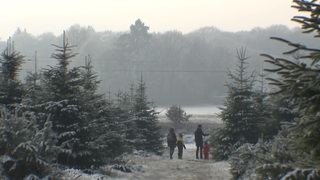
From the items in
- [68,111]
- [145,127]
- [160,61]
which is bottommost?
[145,127]

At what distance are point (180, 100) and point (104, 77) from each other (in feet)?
85.5

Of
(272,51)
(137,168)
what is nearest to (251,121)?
(137,168)

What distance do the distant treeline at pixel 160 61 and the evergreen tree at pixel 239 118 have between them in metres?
86.4

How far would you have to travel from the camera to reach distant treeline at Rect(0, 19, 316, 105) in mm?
116188

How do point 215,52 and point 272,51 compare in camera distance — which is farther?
point 272,51

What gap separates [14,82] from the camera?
16.8 meters

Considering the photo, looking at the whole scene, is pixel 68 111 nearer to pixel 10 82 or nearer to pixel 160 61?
pixel 10 82

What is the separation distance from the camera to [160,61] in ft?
417

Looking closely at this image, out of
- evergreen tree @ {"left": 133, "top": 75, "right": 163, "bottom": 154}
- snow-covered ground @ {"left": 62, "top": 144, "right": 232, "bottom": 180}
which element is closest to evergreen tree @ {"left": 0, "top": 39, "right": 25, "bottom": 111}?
snow-covered ground @ {"left": 62, "top": 144, "right": 232, "bottom": 180}

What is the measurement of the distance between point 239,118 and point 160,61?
4303 inches

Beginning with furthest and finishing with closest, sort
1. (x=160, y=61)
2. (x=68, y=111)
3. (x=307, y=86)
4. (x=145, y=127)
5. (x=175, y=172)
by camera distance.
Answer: (x=160, y=61) < (x=145, y=127) < (x=175, y=172) < (x=68, y=111) < (x=307, y=86)

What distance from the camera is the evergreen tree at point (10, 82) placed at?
53.7ft

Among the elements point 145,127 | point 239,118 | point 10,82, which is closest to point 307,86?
point 239,118

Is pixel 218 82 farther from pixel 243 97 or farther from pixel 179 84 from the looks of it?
pixel 243 97
